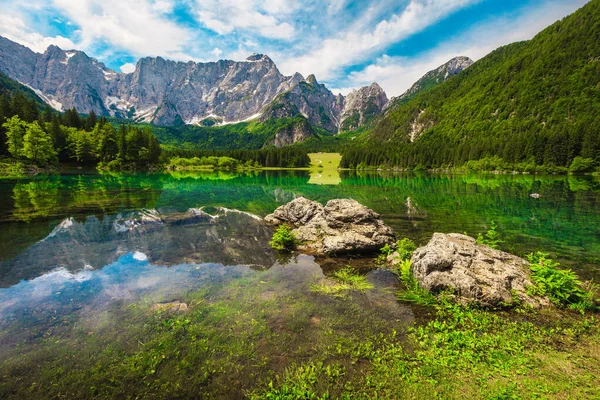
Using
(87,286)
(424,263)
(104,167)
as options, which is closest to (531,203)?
(424,263)

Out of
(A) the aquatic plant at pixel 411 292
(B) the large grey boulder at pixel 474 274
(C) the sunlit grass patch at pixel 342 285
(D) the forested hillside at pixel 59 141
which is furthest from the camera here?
(D) the forested hillside at pixel 59 141

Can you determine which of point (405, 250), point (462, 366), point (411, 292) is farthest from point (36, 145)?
point (462, 366)

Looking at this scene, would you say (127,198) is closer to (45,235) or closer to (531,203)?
(45,235)

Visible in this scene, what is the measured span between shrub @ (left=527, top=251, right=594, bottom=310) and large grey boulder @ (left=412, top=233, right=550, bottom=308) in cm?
35

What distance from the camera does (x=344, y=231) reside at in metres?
20.2

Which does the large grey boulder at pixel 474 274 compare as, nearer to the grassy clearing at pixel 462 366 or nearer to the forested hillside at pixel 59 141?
the grassy clearing at pixel 462 366

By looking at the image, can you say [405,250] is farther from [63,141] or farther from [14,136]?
[63,141]

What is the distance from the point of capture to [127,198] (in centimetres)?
3966

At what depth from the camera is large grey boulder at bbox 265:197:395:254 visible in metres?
18.3

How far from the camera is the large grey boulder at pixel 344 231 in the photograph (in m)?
→ 18.3

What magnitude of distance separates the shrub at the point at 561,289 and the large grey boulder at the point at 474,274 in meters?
0.35

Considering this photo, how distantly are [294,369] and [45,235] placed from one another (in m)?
23.3

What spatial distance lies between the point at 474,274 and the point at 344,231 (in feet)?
31.5

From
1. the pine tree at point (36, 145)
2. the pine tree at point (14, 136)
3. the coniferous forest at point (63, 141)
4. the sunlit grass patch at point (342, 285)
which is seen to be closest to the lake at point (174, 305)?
the sunlit grass patch at point (342, 285)
